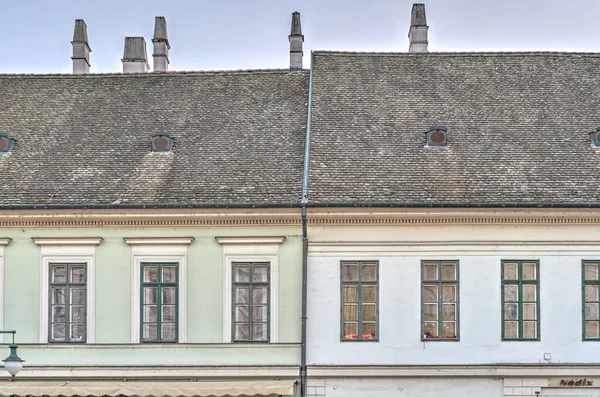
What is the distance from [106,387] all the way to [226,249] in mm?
3981

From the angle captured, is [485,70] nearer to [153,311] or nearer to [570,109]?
[570,109]

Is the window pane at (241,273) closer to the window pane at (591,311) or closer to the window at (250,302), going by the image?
the window at (250,302)

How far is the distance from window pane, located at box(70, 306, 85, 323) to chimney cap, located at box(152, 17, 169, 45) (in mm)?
9614

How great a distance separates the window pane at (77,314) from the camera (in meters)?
16.7

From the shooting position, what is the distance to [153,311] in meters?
16.6

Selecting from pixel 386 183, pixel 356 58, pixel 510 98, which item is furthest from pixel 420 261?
pixel 356 58

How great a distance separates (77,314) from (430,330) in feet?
26.2

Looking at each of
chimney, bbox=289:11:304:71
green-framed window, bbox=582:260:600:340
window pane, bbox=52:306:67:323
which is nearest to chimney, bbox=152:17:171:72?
chimney, bbox=289:11:304:71

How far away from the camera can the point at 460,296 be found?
647 inches

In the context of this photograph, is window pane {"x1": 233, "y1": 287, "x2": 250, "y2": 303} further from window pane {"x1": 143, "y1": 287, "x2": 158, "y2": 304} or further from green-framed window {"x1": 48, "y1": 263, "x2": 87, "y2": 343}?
green-framed window {"x1": 48, "y1": 263, "x2": 87, "y2": 343}

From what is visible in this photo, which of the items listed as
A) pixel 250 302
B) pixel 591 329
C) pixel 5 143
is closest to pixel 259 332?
pixel 250 302

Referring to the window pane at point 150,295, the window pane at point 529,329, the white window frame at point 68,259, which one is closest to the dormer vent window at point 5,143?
the white window frame at point 68,259

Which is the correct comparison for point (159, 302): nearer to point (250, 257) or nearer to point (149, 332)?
point (149, 332)

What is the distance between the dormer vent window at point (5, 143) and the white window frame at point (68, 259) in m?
3.10
